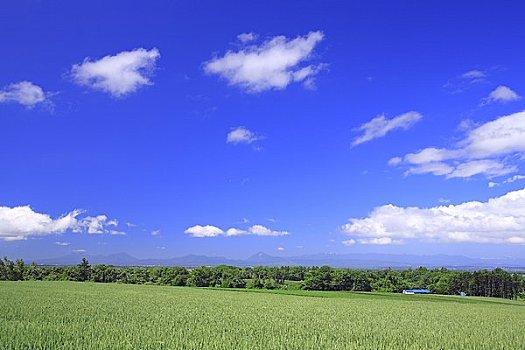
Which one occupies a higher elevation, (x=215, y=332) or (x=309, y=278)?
(x=215, y=332)

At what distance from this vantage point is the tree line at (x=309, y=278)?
112 meters

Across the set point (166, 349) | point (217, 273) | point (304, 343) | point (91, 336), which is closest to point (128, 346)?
point (166, 349)

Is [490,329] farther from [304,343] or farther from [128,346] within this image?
[128,346]

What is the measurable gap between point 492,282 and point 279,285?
175 feet

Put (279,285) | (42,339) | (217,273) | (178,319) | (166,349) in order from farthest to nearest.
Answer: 1. (217,273)
2. (279,285)
3. (178,319)
4. (42,339)
5. (166,349)

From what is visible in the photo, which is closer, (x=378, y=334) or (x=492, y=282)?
(x=378, y=334)

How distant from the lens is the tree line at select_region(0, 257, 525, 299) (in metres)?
112

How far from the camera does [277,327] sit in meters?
24.8

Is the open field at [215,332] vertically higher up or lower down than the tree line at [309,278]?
higher up

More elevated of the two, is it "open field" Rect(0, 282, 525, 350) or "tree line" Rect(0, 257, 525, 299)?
"open field" Rect(0, 282, 525, 350)

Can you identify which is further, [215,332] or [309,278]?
[309,278]

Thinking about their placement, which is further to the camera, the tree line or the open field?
the tree line

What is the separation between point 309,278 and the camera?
11075 centimetres

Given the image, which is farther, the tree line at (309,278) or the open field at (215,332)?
the tree line at (309,278)
